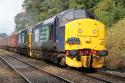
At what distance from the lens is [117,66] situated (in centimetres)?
1742

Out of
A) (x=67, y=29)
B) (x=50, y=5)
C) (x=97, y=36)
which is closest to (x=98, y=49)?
(x=97, y=36)

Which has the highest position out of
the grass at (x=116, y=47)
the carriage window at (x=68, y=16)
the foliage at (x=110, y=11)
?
the foliage at (x=110, y=11)

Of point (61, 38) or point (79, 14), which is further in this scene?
point (61, 38)

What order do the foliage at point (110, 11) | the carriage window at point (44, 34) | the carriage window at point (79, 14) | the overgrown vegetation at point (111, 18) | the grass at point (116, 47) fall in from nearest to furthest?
the carriage window at point (79, 14), the grass at point (116, 47), the overgrown vegetation at point (111, 18), the carriage window at point (44, 34), the foliage at point (110, 11)

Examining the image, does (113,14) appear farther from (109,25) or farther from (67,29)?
(67,29)

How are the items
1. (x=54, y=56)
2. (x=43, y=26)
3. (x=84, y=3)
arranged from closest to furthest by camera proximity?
1. (x=54, y=56)
2. (x=43, y=26)
3. (x=84, y=3)

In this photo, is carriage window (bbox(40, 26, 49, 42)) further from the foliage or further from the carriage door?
the foliage

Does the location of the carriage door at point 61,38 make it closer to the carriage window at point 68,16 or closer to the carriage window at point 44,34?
the carriage window at point 68,16

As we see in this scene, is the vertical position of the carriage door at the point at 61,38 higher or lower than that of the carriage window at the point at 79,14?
lower

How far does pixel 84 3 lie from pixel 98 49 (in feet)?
63.4

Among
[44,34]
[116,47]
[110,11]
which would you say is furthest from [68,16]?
[110,11]

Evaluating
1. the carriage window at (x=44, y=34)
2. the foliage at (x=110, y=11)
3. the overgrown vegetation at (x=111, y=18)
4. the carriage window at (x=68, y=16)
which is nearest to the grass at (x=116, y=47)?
the overgrown vegetation at (x=111, y=18)

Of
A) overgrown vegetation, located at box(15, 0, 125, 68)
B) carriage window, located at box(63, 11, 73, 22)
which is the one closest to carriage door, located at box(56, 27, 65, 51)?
carriage window, located at box(63, 11, 73, 22)

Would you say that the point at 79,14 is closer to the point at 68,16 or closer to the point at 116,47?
the point at 68,16
